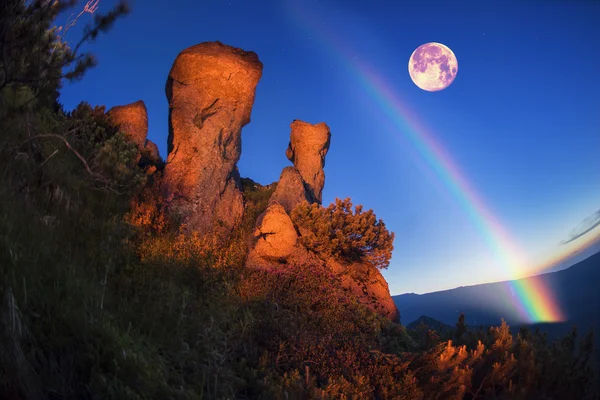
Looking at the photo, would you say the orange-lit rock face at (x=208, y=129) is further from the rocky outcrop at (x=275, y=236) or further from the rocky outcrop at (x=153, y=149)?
the rocky outcrop at (x=275, y=236)

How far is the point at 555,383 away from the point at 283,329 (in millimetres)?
6081

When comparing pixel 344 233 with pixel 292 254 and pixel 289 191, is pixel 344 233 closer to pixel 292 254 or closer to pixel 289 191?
pixel 292 254

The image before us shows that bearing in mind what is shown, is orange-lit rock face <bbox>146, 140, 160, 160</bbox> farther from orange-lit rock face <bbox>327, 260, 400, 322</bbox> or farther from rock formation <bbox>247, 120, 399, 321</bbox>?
orange-lit rock face <bbox>327, 260, 400, 322</bbox>

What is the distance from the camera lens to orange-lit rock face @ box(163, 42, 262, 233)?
41.6 ft

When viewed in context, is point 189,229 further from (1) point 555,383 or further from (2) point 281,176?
(1) point 555,383

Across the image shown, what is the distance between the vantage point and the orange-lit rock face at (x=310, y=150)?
20016 mm

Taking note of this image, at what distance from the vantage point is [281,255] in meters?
11.6

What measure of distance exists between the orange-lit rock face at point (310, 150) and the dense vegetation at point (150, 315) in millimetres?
8829

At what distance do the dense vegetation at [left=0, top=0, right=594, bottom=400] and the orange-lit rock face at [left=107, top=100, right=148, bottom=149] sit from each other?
1555 mm

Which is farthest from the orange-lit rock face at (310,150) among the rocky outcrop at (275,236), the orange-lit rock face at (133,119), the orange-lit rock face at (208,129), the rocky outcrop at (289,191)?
the orange-lit rock face at (133,119)

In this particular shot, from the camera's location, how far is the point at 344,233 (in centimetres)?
1291

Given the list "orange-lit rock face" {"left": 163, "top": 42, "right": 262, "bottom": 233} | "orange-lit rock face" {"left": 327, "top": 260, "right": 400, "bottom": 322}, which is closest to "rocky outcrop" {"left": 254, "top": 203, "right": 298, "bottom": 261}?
"orange-lit rock face" {"left": 327, "top": 260, "right": 400, "bottom": 322}

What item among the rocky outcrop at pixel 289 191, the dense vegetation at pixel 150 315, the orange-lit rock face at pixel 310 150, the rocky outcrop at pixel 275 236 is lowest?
the dense vegetation at pixel 150 315

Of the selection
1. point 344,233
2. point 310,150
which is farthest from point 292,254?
point 310,150
